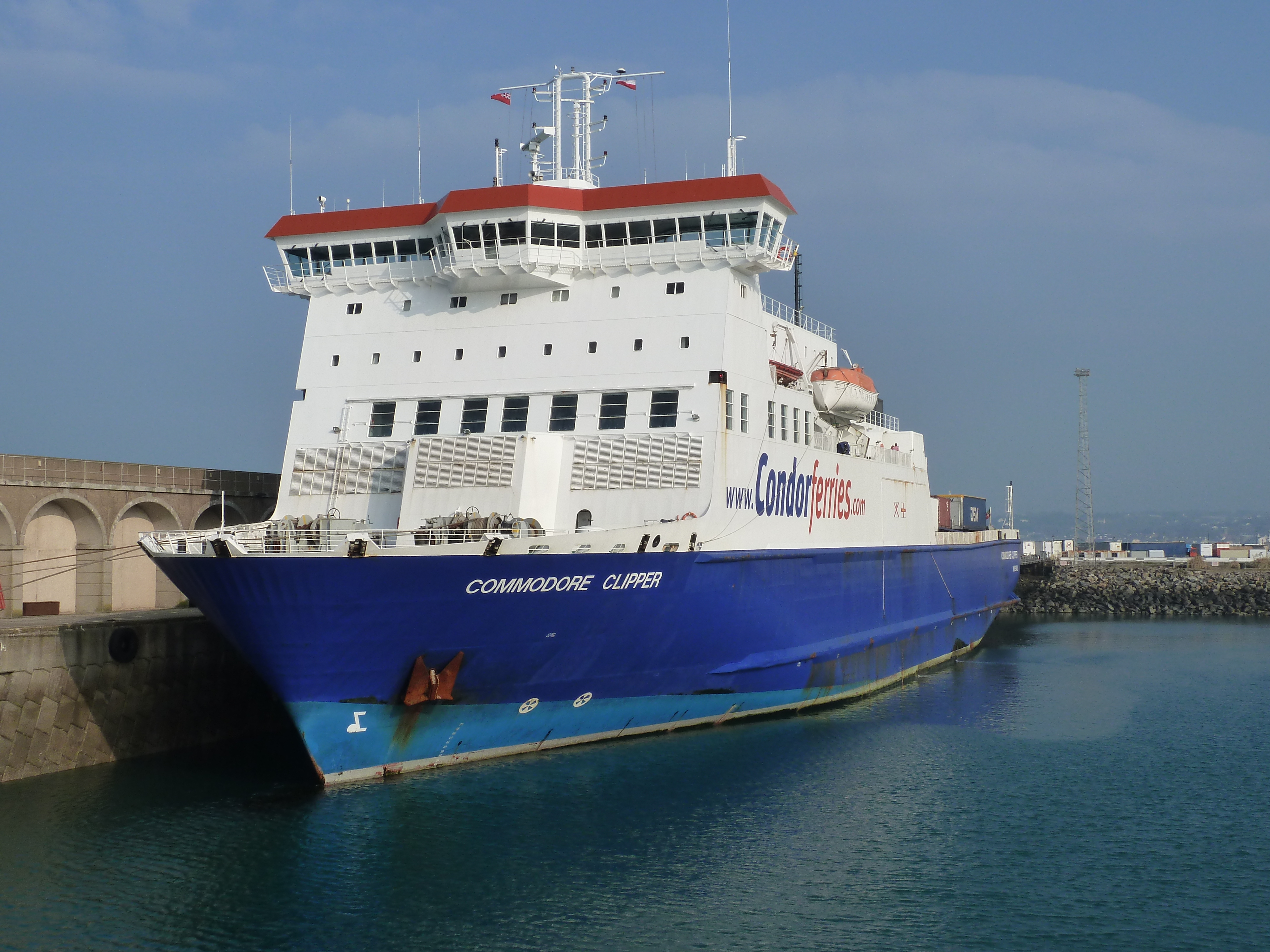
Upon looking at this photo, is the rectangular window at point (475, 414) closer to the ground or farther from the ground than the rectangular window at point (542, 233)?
closer to the ground

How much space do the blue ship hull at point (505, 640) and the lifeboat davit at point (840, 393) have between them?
4916 mm

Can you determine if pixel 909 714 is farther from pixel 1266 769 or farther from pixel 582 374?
pixel 582 374

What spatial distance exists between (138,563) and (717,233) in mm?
14661

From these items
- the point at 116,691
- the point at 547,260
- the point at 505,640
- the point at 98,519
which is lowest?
the point at 116,691

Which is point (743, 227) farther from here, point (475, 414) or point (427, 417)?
point (427, 417)

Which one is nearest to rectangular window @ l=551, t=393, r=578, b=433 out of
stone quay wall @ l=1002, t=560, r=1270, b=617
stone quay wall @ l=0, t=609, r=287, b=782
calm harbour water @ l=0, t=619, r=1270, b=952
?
calm harbour water @ l=0, t=619, r=1270, b=952

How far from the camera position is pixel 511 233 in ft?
64.6

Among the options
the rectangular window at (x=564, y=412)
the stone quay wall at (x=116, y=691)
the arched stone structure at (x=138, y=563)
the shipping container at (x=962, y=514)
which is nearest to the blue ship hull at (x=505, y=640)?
the stone quay wall at (x=116, y=691)

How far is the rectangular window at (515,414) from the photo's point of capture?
19516mm

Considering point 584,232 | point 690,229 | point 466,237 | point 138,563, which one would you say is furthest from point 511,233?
point 138,563

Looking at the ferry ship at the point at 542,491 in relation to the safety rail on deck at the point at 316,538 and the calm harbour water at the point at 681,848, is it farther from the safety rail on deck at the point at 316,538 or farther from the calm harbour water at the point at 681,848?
the calm harbour water at the point at 681,848

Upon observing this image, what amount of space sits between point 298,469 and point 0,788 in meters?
7.07

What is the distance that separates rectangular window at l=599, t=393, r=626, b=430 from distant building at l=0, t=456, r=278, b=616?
10402 millimetres

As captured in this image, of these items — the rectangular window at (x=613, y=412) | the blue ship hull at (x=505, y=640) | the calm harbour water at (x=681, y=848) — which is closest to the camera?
the calm harbour water at (x=681, y=848)
